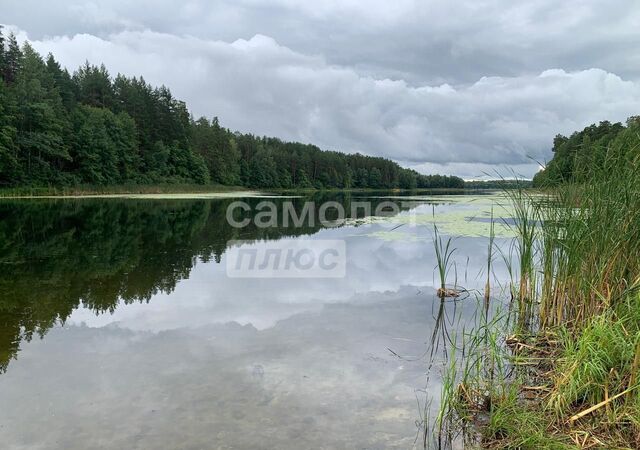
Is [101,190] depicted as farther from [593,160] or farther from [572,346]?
[572,346]

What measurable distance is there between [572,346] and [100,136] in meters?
48.5

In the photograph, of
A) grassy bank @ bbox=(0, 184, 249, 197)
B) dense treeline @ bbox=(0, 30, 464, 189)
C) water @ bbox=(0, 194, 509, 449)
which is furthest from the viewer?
dense treeline @ bbox=(0, 30, 464, 189)

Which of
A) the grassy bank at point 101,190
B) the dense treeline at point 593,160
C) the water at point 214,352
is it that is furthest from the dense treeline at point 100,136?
the dense treeline at point 593,160

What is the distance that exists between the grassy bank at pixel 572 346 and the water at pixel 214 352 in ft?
1.65

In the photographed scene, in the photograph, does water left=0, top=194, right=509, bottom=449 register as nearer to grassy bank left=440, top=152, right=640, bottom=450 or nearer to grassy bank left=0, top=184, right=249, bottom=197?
grassy bank left=440, top=152, right=640, bottom=450

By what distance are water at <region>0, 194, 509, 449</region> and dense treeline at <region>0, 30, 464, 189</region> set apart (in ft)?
106

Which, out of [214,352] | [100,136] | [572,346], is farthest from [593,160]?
[100,136]

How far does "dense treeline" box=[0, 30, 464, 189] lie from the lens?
36500 millimetres

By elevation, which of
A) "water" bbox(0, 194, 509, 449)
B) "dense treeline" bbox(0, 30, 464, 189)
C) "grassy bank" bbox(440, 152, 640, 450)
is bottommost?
"water" bbox(0, 194, 509, 449)

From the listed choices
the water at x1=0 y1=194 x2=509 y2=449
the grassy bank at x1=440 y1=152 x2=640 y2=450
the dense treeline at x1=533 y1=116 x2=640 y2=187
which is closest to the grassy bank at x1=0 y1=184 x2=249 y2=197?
the water at x1=0 y1=194 x2=509 y2=449

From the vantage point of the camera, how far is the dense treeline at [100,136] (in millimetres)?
36500

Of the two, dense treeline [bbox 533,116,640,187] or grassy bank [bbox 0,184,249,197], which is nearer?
dense treeline [bbox 533,116,640,187]

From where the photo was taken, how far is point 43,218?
1711cm

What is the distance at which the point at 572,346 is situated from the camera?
3381 mm
